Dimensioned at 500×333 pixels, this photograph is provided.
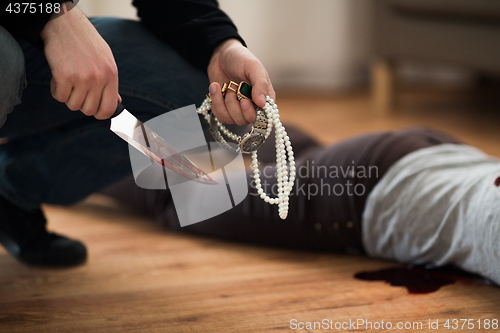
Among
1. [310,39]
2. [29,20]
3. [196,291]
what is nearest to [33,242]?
[196,291]

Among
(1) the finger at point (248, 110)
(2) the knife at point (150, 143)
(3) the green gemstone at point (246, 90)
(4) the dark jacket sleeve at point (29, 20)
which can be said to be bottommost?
(2) the knife at point (150, 143)

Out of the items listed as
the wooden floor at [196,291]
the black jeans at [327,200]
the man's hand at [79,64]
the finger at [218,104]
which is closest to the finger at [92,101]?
the man's hand at [79,64]

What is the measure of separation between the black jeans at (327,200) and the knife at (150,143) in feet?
0.69

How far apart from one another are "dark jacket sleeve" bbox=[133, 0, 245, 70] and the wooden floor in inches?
11.4

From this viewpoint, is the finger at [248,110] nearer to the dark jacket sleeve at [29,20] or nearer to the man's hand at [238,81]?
the man's hand at [238,81]

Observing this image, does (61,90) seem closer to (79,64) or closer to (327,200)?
(79,64)

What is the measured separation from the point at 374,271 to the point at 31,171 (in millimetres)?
522

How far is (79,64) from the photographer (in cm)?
43

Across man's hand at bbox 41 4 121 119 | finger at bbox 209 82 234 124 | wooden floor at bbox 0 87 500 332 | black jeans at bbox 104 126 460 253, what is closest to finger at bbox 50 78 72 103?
man's hand at bbox 41 4 121 119

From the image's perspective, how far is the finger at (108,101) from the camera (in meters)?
0.45

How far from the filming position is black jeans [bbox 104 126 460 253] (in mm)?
693

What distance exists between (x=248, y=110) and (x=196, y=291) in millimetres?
262

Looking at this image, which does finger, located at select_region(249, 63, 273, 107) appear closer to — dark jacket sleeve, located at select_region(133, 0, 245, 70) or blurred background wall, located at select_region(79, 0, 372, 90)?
dark jacket sleeve, located at select_region(133, 0, 245, 70)

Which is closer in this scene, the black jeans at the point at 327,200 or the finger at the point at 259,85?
the finger at the point at 259,85
